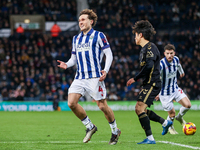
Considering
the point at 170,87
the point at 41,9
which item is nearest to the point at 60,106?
the point at 41,9

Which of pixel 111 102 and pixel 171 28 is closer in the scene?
pixel 111 102

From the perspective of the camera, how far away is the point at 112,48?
23766 millimetres

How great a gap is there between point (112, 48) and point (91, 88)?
59.3ft

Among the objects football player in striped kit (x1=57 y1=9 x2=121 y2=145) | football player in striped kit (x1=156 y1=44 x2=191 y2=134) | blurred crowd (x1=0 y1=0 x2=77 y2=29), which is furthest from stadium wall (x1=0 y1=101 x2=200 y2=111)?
football player in striped kit (x1=57 y1=9 x2=121 y2=145)

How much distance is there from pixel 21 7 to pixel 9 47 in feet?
13.9

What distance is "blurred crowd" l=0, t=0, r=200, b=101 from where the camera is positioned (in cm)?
2036

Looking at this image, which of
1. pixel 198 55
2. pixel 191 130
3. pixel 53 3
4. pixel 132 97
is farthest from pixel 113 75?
pixel 191 130

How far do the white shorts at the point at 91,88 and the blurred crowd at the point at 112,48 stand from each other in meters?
14.0

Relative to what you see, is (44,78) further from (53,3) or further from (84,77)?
(84,77)

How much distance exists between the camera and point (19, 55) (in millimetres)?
22734

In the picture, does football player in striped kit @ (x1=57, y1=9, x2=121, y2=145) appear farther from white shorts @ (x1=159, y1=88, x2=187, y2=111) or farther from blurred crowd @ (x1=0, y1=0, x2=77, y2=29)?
blurred crowd @ (x1=0, y1=0, x2=77, y2=29)

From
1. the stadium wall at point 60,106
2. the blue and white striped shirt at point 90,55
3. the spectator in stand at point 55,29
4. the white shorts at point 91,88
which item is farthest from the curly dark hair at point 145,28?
the spectator in stand at point 55,29

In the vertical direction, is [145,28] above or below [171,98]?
above

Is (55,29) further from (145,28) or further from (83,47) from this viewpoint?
(145,28)
